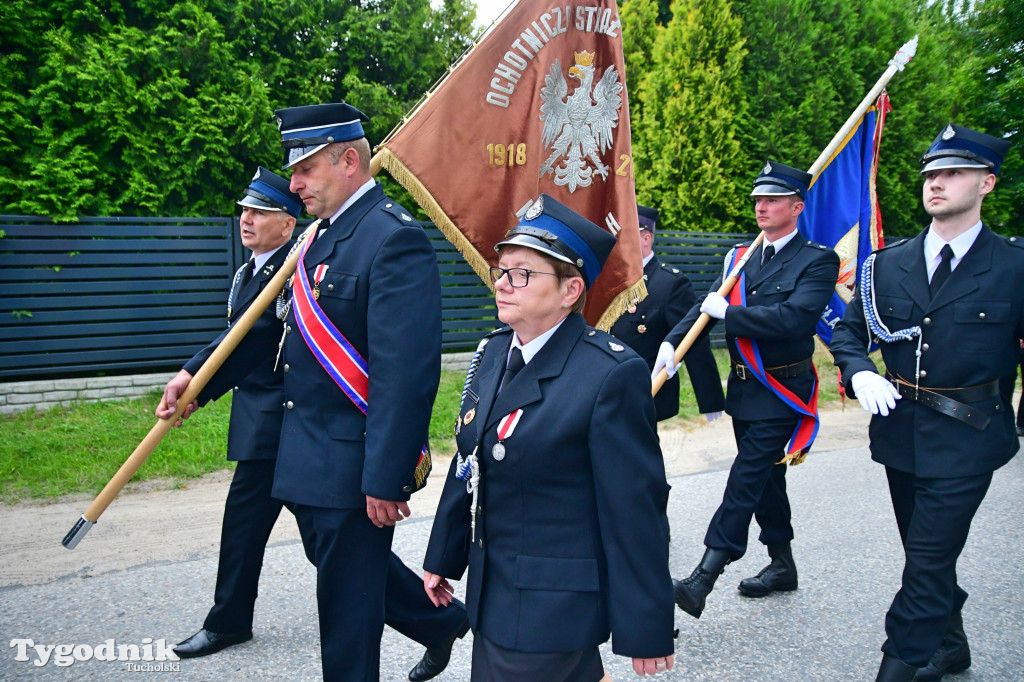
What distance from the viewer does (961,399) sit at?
10.5 ft

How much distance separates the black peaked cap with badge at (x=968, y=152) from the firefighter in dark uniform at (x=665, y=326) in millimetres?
1941

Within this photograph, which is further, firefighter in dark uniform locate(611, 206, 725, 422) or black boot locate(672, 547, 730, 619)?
firefighter in dark uniform locate(611, 206, 725, 422)

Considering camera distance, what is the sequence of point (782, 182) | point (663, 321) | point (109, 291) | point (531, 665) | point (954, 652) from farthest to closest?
1. point (109, 291)
2. point (663, 321)
3. point (782, 182)
4. point (954, 652)
5. point (531, 665)

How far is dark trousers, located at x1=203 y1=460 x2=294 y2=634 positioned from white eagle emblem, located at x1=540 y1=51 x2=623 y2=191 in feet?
6.69

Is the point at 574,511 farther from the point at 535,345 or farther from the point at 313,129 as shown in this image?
the point at 313,129

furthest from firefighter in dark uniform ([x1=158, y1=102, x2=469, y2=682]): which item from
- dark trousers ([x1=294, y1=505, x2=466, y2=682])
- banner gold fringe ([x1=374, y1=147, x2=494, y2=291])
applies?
banner gold fringe ([x1=374, y1=147, x2=494, y2=291])

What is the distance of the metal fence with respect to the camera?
7.24m

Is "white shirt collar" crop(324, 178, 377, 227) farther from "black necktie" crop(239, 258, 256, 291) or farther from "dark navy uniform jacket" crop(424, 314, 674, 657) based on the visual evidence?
"dark navy uniform jacket" crop(424, 314, 674, 657)

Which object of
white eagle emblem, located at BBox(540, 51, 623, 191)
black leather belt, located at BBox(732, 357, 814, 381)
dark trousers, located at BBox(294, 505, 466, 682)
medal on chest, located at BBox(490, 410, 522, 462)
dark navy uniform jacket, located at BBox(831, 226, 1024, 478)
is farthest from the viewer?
black leather belt, located at BBox(732, 357, 814, 381)

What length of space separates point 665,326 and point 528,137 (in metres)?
1.75

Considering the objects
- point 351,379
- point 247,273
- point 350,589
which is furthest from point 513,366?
point 247,273

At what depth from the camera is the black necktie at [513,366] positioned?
7.53 feet

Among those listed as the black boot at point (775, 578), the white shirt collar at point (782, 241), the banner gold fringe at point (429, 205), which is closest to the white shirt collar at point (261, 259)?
the banner gold fringe at point (429, 205)

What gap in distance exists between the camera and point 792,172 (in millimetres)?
4188
